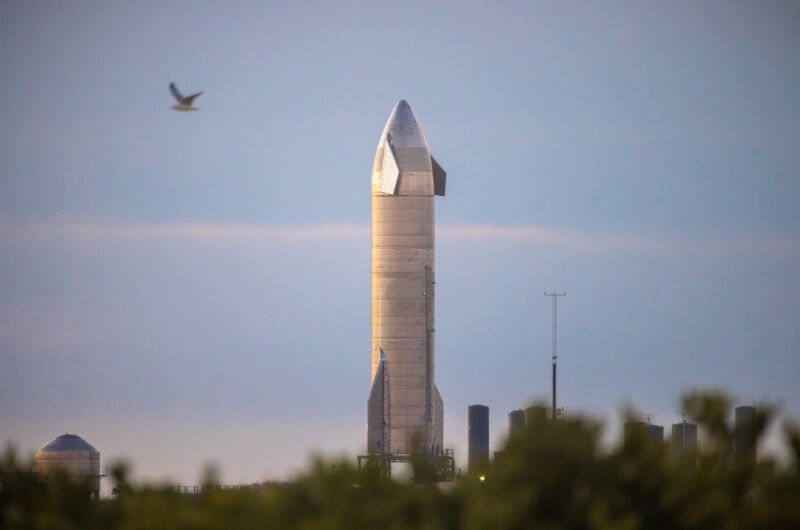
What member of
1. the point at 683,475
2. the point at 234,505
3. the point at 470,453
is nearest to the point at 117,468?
the point at 234,505

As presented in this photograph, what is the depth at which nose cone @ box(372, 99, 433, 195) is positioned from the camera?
341 ft

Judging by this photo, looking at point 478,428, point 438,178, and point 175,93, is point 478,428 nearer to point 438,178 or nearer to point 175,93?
point 438,178

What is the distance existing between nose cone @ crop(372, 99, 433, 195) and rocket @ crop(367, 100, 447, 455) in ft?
0.19

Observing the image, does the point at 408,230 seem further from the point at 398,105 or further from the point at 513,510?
the point at 513,510

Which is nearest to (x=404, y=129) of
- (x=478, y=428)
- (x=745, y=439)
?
(x=478, y=428)

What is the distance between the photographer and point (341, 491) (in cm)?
4891

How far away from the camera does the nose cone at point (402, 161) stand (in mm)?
103812

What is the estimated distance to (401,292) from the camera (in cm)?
10406

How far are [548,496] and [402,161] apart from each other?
185 feet

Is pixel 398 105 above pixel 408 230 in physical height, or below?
above

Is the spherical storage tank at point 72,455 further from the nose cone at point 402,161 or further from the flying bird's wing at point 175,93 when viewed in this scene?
the flying bird's wing at point 175,93

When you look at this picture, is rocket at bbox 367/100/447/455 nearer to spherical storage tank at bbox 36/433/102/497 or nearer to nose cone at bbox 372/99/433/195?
nose cone at bbox 372/99/433/195

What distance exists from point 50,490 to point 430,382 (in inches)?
1969

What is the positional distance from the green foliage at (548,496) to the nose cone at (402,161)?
5088 centimetres
